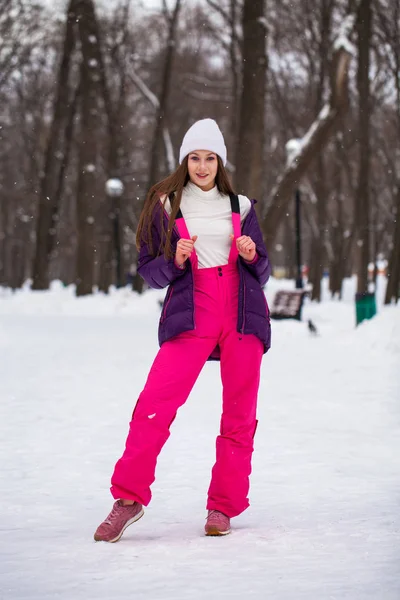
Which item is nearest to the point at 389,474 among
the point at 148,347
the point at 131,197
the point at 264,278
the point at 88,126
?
the point at 264,278

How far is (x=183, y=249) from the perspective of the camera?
13.3 ft

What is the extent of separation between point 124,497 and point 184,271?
0.93 meters

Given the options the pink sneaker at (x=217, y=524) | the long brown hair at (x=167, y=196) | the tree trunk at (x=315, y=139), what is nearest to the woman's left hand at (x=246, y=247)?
the long brown hair at (x=167, y=196)

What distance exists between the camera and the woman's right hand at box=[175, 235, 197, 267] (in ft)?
13.3

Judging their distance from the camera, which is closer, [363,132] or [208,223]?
[208,223]

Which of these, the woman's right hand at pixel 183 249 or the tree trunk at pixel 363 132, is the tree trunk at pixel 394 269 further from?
the woman's right hand at pixel 183 249

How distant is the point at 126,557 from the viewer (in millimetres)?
3799

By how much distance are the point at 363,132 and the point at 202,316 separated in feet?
57.7

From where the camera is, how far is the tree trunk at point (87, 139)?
24.4 meters

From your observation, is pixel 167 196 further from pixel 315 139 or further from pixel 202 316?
pixel 315 139

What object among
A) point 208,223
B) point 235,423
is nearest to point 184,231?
point 208,223

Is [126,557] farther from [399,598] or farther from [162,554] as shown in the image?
[399,598]

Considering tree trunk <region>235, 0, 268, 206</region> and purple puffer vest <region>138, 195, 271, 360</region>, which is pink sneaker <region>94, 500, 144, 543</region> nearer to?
purple puffer vest <region>138, 195, 271, 360</region>

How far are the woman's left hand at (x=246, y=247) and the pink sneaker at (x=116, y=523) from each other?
3.58ft
